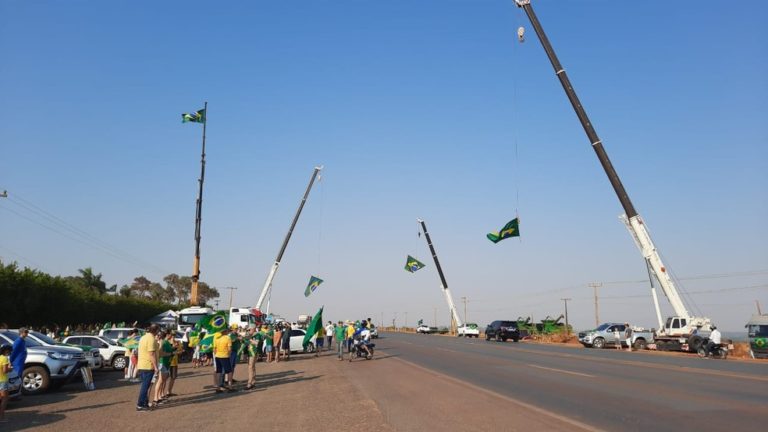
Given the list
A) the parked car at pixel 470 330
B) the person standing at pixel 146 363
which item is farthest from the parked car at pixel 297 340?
the parked car at pixel 470 330

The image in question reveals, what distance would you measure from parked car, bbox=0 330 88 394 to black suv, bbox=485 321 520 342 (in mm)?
42918

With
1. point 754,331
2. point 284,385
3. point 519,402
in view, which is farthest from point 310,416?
point 754,331

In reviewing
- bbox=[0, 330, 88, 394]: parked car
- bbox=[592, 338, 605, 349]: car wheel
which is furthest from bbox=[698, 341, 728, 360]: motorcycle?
bbox=[0, 330, 88, 394]: parked car

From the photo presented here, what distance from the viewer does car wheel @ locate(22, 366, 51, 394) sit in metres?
16.5

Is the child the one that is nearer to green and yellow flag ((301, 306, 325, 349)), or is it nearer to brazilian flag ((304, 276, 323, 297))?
green and yellow flag ((301, 306, 325, 349))

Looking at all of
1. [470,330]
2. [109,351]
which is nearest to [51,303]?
[109,351]

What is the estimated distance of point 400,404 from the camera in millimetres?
13234

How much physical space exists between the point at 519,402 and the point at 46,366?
42.6ft

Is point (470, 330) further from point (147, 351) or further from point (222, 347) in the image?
point (147, 351)

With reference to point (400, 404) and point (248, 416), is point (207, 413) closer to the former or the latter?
point (248, 416)

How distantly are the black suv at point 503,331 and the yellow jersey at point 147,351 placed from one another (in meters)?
45.1

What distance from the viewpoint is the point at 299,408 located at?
12961 millimetres

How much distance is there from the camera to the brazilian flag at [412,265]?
77.6 metres

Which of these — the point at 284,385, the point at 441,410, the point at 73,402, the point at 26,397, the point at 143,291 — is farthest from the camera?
the point at 143,291
